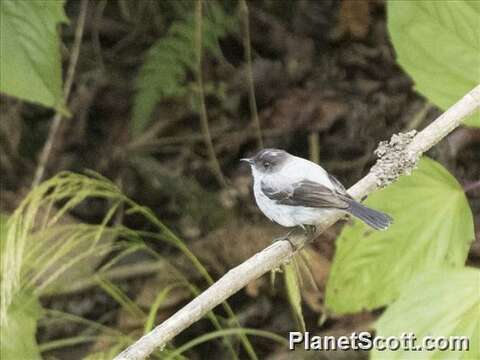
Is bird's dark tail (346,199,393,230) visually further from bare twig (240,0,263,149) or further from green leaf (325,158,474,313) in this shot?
bare twig (240,0,263,149)

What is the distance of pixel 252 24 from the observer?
1.71 meters

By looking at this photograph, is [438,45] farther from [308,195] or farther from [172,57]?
[172,57]

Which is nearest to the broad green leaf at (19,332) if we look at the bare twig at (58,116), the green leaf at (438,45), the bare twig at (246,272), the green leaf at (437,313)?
the bare twig at (58,116)

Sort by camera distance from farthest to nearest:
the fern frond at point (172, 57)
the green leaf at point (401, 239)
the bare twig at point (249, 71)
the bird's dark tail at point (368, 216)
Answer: the fern frond at point (172, 57)
the bare twig at point (249, 71)
the green leaf at point (401, 239)
the bird's dark tail at point (368, 216)

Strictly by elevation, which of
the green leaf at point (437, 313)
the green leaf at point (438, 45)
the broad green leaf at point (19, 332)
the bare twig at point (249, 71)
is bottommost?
the broad green leaf at point (19, 332)

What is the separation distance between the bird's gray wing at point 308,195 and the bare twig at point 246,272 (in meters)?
0.02

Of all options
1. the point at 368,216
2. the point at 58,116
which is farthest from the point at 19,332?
the point at 368,216

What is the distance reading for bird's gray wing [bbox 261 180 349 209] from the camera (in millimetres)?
820

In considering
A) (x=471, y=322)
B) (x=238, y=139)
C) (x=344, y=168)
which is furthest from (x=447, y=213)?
(x=238, y=139)

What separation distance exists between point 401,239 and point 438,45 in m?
0.28

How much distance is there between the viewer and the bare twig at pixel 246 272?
0.79 m

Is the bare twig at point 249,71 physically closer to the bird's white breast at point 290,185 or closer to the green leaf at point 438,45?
the green leaf at point 438,45

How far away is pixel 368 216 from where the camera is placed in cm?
79

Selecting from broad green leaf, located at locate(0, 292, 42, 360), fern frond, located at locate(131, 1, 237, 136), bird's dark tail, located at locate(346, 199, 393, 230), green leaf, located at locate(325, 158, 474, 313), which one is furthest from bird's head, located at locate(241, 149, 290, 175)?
fern frond, located at locate(131, 1, 237, 136)
